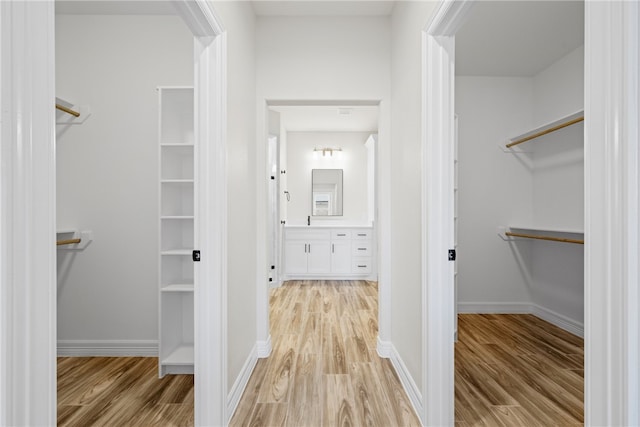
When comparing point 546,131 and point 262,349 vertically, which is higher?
point 546,131

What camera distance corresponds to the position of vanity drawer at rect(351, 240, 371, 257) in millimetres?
5695

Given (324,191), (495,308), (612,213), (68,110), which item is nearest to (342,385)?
(612,213)

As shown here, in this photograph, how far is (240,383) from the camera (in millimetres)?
2211

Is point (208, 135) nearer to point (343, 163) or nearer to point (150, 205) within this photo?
point (150, 205)

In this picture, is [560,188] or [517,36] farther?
[560,188]

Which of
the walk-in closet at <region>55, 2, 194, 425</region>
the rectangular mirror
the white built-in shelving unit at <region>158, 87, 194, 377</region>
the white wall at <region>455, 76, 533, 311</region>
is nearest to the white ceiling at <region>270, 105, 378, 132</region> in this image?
the rectangular mirror

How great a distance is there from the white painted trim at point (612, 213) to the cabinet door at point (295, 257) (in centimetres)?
499

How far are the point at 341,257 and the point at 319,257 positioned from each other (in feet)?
1.13

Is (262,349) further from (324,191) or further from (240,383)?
A: (324,191)

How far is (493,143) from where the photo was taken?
4.02m

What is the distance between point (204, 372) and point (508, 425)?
1586 mm

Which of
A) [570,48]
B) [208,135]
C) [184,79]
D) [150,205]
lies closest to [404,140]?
[208,135]

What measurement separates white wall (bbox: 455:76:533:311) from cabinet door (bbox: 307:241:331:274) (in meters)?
2.19

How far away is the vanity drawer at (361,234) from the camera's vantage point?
18.6 feet
